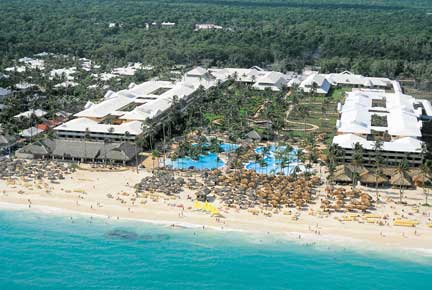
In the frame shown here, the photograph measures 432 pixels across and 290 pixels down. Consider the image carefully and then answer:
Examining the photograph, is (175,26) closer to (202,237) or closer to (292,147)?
(292,147)

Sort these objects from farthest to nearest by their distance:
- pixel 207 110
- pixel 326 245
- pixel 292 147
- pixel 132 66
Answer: pixel 132 66 < pixel 207 110 < pixel 292 147 < pixel 326 245

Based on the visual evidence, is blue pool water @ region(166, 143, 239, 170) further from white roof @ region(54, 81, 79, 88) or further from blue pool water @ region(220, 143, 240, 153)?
white roof @ region(54, 81, 79, 88)

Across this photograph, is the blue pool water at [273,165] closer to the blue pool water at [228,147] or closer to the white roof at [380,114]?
the blue pool water at [228,147]

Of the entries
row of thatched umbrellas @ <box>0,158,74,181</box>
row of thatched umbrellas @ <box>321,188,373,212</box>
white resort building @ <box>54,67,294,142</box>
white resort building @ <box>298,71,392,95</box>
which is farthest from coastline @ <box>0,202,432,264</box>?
white resort building @ <box>298,71,392,95</box>

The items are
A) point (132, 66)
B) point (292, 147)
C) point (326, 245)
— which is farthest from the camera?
point (132, 66)

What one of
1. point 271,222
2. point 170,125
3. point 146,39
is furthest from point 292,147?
point 146,39

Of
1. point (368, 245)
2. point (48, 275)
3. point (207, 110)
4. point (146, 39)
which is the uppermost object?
point (146, 39)
